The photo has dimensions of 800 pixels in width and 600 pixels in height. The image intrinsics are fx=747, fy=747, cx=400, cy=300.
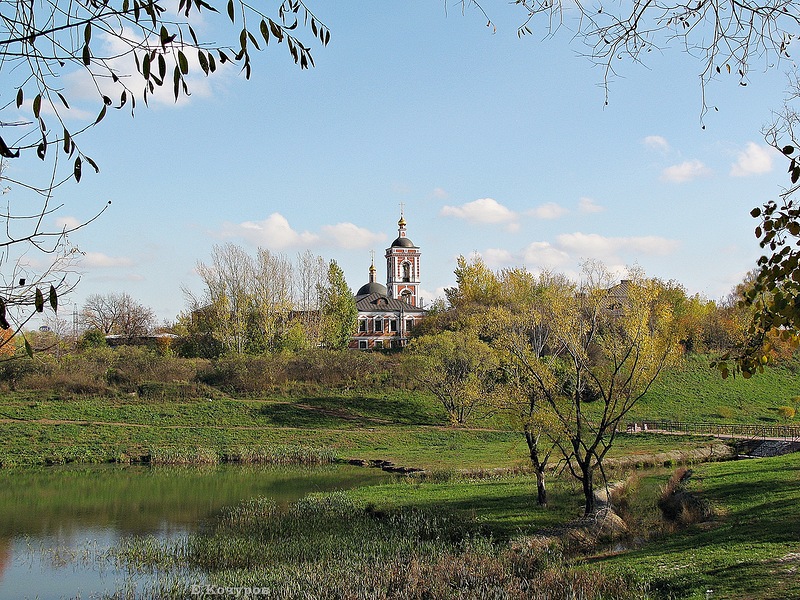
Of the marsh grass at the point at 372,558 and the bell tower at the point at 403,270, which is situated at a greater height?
the bell tower at the point at 403,270

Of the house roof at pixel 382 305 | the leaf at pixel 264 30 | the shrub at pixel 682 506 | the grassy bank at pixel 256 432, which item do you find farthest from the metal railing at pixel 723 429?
the house roof at pixel 382 305

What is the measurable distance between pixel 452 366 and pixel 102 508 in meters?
22.9

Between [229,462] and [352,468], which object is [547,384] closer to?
[352,468]

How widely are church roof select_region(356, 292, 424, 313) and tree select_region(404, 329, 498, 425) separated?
107ft

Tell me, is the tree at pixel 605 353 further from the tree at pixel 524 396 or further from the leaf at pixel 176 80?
the leaf at pixel 176 80

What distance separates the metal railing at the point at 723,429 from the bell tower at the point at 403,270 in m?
43.5

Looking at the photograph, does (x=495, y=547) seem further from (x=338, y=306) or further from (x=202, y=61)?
(x=338, y=306)

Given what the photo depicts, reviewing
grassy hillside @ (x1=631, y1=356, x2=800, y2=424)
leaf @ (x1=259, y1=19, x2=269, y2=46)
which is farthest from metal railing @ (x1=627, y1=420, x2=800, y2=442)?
leaf @ (x1=259, y1=19, x2=269, y2=46)

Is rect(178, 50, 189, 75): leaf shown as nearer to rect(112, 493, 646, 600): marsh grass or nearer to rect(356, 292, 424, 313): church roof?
rect(112, 493, 646, 600): marsh grass

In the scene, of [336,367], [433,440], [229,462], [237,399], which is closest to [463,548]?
[229,462]

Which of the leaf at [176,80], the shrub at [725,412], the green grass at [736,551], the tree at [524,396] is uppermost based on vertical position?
the leaf at [176,80]

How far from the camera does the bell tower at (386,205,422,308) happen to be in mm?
81062

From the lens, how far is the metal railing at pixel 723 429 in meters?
33.0

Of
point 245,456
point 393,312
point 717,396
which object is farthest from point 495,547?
point 393,312
